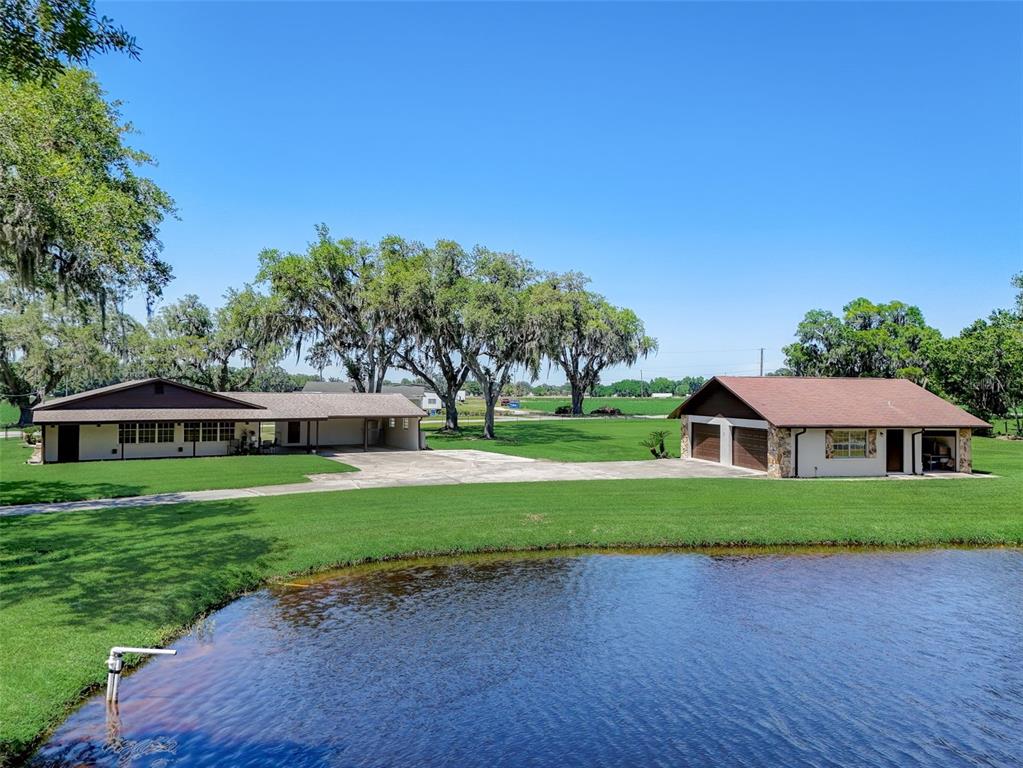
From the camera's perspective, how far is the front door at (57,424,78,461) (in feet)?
107

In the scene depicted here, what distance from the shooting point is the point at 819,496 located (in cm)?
2267

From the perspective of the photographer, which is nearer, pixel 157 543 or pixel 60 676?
pixel 60 676

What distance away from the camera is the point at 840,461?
28.8m

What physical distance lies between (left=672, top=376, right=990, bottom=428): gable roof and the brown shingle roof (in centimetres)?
1937

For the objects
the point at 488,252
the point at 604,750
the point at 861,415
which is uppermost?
the point at 488,252

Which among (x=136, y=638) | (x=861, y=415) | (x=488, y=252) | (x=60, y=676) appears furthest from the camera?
(x=488, y=252)

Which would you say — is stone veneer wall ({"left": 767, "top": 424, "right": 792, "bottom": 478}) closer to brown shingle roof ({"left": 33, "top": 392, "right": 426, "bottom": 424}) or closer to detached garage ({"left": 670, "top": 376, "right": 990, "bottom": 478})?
detached garage ({"left": 670, "top": 376, "right": 990, "bottom": 478})

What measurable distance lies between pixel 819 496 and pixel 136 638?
20.1 metres

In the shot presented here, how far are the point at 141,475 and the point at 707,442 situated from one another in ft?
83.0

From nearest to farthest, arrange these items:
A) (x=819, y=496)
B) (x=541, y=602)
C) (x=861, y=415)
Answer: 1. (x=541, y=602)
2. (x=819, y=496)
3. (x=861, y=415)

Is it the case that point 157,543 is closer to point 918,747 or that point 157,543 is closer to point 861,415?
point 918,747

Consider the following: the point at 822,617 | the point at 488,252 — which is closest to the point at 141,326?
the point at 488,252

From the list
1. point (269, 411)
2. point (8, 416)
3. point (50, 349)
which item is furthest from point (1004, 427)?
point (8, 416)

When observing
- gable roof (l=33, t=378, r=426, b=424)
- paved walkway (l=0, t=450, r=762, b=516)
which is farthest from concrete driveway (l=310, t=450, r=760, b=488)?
gable roof (l=33, t=378, r=426, b=424)
